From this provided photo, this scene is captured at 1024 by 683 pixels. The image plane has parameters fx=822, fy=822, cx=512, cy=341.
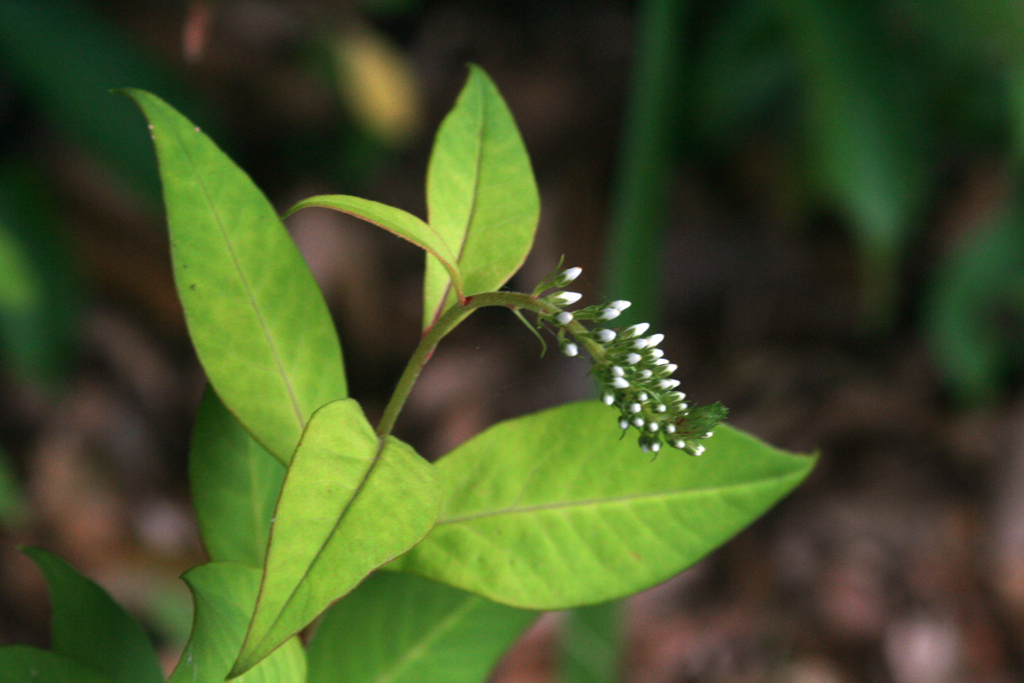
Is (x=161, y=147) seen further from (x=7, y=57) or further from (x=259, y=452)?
(x=7, y=57)

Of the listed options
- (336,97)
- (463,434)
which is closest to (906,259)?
(463,434)

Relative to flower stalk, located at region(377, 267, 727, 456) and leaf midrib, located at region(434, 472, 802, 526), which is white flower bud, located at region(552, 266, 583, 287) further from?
leaf midrib, located at region(434, 472, 802, 526)

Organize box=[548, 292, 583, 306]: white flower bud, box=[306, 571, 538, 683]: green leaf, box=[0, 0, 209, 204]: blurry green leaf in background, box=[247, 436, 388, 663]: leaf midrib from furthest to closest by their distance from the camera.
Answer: box=[0, 0, 209, 204]: blurry green leaf in background < box=[306, 571, 538, 683]: green leaf < box=[548, 292, 583, 306]: white flower bud < box=[247, 436, 388, 663]: leaf midrib

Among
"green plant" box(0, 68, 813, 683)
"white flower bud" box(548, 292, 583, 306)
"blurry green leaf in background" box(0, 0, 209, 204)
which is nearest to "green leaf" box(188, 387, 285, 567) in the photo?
"green plant" box(0, 68, 813, 683)

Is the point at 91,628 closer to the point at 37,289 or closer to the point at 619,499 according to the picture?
the point at 619,499

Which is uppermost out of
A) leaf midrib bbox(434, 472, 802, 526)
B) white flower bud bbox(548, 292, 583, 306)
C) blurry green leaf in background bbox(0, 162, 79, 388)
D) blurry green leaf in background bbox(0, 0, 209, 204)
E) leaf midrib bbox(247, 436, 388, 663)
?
blurry green leaf in background bbox(0, 0, 209, 204)

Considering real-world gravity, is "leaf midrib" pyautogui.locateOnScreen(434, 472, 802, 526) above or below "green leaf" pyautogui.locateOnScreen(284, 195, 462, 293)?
below
